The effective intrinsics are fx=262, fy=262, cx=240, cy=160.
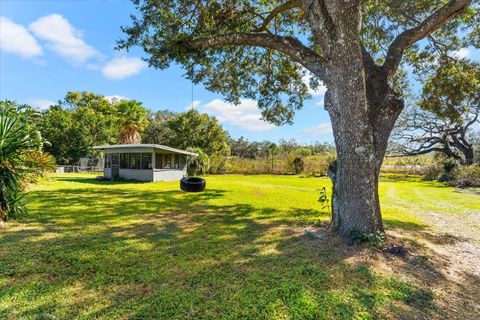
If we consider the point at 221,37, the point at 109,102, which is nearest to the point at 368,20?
the point at 221,37

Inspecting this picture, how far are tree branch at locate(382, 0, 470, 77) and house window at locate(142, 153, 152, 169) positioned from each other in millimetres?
14991

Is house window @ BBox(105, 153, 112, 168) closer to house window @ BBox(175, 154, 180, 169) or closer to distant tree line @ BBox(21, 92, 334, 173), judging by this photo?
house window @ BBox(175, 154, 180, 169)

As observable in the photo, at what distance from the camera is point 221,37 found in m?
5.49

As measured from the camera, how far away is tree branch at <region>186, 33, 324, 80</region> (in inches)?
190

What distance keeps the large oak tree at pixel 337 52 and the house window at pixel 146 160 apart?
9.40m

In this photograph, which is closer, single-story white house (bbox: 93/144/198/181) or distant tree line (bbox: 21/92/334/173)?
single-story white house (bbox: 93/144/198/181)

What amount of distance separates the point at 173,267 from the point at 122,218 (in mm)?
3523

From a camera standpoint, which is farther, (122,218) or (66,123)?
(66,123)

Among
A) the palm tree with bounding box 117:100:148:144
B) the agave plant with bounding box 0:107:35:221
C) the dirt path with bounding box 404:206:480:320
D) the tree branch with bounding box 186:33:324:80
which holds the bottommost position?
the dirt path with bounding box 404:206:480:320

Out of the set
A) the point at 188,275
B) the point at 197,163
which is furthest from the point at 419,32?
the point at 197,163

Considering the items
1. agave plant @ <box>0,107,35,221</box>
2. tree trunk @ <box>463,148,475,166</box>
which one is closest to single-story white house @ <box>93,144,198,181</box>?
agave plant @ <box>0,107,35,221</box>

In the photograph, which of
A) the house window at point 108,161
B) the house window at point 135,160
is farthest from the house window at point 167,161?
the house window at point 108,161

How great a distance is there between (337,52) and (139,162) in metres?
15.7

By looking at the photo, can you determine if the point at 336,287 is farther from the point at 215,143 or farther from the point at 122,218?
the point at 215,143
